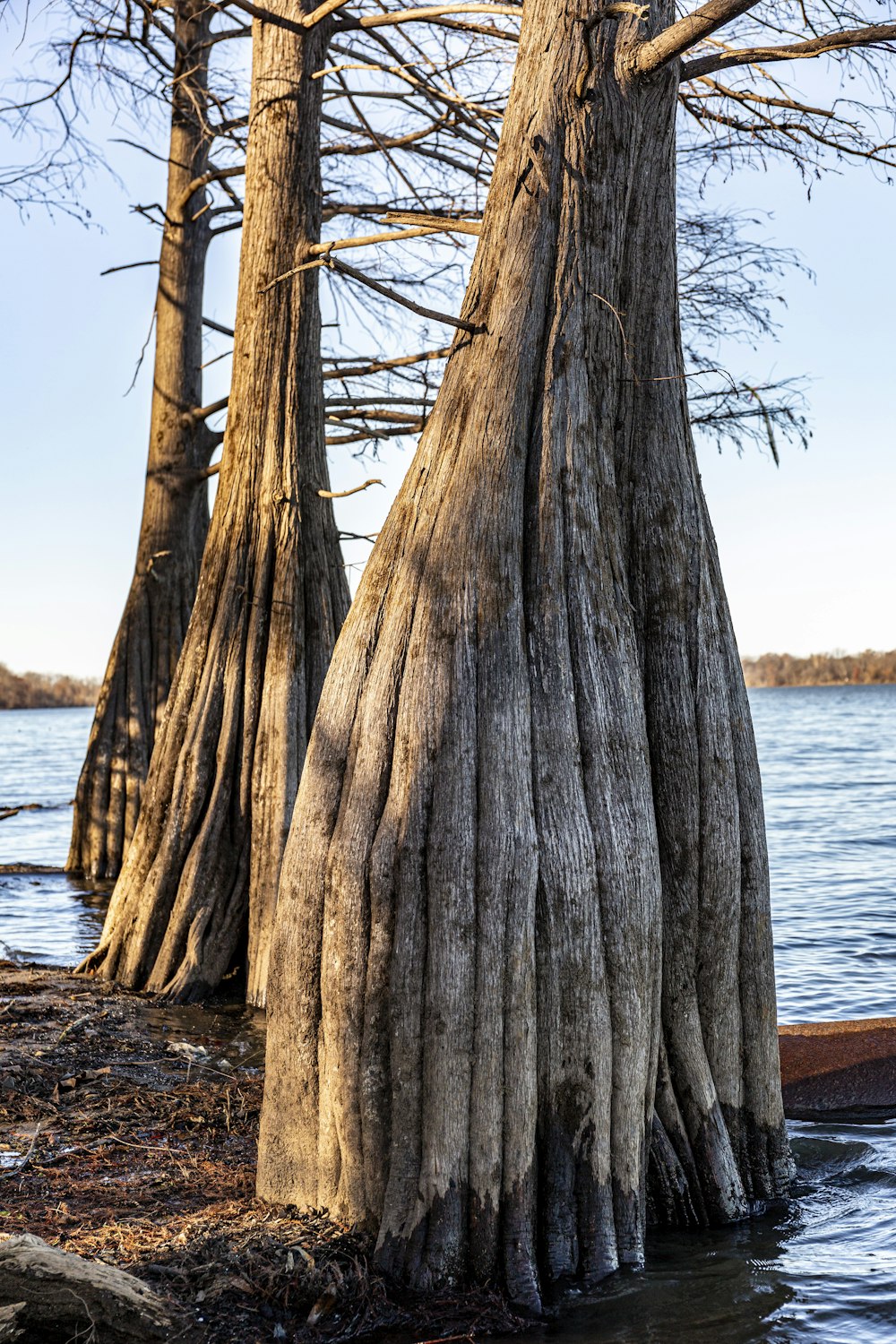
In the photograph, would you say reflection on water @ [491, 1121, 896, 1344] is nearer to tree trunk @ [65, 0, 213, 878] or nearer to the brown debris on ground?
the brown debris on ground

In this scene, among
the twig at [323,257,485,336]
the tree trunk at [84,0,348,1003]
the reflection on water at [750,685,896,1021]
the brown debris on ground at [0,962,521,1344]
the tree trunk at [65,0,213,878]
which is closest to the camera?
the brown debris on ground at [0,962,521,1344]

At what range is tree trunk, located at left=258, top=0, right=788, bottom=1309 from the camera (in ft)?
12.6

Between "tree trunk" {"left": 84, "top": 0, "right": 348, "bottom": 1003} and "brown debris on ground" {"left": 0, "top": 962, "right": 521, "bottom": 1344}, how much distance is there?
699 mm

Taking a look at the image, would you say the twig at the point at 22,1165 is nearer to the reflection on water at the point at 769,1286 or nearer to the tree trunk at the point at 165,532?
the reflection on water at the point at 769,1286

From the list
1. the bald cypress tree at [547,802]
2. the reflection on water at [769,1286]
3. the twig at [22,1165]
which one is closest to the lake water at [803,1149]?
the reflection on water at [769,1286]

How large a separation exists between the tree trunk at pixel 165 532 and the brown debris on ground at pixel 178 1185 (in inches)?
214

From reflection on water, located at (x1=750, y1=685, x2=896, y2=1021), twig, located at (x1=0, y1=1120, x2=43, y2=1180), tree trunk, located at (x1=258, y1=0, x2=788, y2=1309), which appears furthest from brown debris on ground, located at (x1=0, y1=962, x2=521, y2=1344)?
reflection on water, located at (x1=750, y1=685, x2=896, y2=1021)

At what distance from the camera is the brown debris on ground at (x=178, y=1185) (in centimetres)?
358

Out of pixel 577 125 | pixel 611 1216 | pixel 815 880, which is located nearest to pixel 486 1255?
pixel 611 1216

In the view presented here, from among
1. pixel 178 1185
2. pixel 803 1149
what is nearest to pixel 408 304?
pixel 178 1185

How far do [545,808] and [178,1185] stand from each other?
195 centimetres

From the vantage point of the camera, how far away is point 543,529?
13.9 ft

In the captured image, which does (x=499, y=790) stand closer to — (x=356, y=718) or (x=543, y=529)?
(x=356, y=718)

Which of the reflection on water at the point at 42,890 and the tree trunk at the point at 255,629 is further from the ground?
the tree trunk at the point at 255,629
